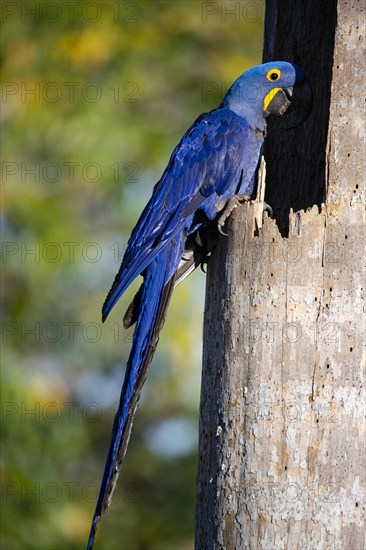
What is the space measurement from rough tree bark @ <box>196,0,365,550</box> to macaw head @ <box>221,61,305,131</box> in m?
0.64

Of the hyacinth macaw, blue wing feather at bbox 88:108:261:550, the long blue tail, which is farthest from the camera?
the hyacinth macaw

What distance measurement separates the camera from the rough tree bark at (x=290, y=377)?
265 cm

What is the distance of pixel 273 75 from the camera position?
366cm

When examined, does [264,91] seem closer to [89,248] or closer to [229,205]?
[229,205]

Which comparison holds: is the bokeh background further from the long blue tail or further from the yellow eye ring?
the long blue tail

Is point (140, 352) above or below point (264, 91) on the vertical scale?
below

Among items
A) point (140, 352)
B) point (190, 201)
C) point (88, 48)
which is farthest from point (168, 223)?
point (88, 48)

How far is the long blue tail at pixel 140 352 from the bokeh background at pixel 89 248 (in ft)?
9.98

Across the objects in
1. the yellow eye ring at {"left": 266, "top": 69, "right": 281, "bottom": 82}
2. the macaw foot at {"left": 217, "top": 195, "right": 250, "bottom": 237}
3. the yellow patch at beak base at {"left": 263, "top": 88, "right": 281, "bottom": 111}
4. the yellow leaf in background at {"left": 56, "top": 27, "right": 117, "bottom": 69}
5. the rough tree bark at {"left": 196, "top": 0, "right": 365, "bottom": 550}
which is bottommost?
the rough tree bark at {"left": 196, "top": 0, "right": 365, "bottom": 550}

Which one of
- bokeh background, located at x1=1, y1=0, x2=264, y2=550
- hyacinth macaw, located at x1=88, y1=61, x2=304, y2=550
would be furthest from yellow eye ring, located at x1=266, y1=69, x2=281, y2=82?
bokeh background, located at x1=1, y1=0, x2=264, y2=550

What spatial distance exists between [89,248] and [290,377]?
13.3 ft

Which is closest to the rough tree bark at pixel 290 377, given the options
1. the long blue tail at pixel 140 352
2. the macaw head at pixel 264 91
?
the long blue tail at pixel 140 352

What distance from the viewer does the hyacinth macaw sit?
3.15 m

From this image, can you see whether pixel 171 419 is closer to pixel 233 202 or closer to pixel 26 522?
pixel 26 522
